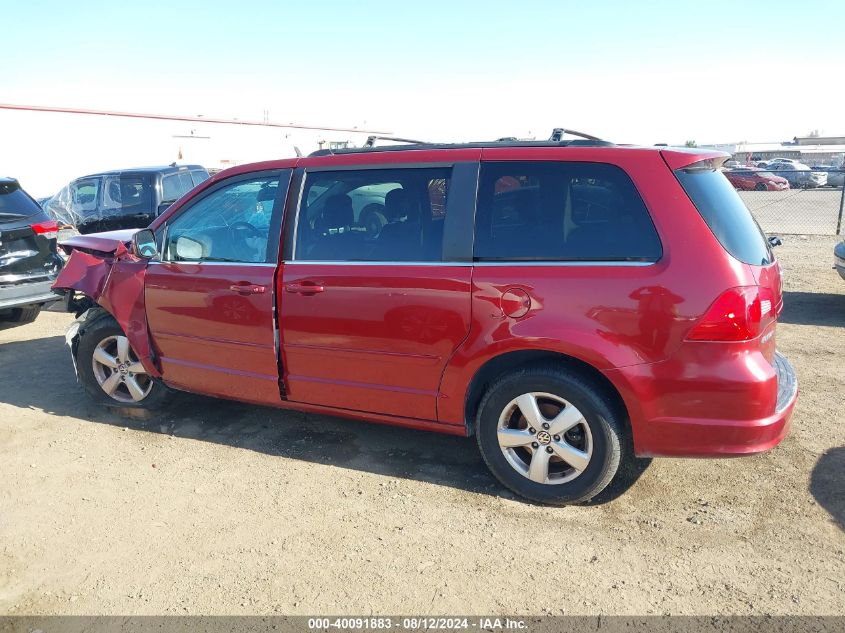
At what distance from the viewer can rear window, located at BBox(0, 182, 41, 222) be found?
6702mm

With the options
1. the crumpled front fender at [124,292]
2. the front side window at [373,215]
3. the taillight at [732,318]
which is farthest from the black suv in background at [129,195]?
the taillight at [732,318]

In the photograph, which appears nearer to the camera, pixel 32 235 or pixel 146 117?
pixel 32 235

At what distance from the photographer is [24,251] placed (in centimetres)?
675

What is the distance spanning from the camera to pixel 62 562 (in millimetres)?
2947

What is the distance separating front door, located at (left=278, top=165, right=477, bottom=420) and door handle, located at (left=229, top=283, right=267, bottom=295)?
5.6 inches

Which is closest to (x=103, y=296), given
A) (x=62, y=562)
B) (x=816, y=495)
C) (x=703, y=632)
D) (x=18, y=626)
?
(x=62, y=562)

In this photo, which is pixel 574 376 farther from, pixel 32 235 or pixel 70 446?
pixel 32 235

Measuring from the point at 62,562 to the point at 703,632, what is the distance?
2.88 m

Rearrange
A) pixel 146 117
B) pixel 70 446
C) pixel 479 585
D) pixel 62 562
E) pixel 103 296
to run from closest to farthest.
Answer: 1. pixel 479 585
2. pixel 62 562
3. pixel 70 446
4. pixel 103 296
5. pixel 146 117

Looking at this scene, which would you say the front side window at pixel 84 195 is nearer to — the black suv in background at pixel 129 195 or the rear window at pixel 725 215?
the black suv in background at pixel 129 195

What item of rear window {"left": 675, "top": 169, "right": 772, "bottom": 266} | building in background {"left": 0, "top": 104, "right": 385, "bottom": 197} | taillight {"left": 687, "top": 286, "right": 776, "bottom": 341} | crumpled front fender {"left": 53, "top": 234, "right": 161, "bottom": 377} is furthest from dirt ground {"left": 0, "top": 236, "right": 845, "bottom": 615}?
building in background {"left": 0, "top": 104, "right": 385, "bottom": 197}

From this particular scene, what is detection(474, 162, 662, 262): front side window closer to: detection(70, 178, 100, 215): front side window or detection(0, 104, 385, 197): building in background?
detection(70, 178, 100, 215): front side window

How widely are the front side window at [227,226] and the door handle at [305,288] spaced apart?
12.6 inches

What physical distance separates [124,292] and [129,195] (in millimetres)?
7110
